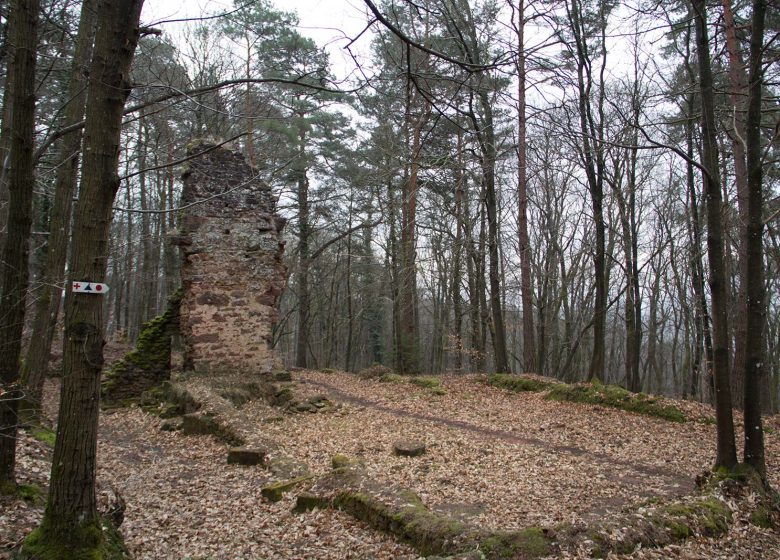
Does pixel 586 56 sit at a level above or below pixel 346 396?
above

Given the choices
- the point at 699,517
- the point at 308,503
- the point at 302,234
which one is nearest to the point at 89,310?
the point at 308,503

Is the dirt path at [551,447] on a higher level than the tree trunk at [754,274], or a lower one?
lower

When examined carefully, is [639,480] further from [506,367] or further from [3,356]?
[506,367]

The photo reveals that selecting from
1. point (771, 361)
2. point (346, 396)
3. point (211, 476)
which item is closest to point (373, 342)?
point (346, 396)

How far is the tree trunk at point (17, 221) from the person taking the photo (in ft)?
13.0

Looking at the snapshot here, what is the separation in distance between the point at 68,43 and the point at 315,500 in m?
6.79

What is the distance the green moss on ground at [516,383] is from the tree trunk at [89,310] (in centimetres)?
1039

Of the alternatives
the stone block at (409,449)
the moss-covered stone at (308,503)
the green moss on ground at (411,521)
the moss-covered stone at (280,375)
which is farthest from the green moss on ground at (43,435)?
the moss-covered stone at (280,375)

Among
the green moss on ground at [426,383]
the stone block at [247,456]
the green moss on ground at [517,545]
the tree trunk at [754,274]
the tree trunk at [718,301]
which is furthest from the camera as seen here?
the green moss on ground at [426,383]

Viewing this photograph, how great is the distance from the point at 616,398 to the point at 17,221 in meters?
10.0

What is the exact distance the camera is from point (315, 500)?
5066 millimetres

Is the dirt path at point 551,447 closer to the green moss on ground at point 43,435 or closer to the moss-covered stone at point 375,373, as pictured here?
the moss-covered stone at point 375,373

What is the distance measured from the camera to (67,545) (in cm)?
287

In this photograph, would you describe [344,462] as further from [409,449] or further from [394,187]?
[394,187]
